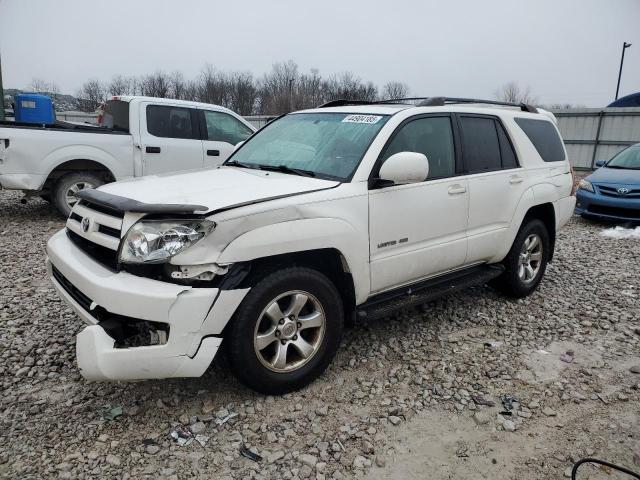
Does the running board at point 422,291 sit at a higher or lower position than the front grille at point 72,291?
lower

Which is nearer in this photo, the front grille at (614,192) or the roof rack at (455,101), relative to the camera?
the roof rack at (455,101)

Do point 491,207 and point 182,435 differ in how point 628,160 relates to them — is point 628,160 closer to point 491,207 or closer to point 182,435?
point 491,207

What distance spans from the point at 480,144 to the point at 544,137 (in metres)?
1.18

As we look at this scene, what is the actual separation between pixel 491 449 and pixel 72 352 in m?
2.89

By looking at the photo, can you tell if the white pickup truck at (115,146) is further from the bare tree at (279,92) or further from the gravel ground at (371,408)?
the bare tree at (279,92)

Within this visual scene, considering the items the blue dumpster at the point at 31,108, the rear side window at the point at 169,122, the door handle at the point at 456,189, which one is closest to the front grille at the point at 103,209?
the door handle at the point at 456,189

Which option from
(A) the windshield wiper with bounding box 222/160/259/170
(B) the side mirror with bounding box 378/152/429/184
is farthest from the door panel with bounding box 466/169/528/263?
(A) the windshield wiper with bounding box 222/160/259/170

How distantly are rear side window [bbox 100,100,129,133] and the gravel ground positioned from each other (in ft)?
13.9

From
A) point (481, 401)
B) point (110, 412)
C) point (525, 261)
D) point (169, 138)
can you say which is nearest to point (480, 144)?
point (525, 261)

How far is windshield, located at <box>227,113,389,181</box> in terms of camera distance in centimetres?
337

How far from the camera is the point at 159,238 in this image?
2.59 meters

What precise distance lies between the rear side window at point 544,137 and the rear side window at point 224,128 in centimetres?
493

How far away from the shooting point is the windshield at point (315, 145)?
133 inches

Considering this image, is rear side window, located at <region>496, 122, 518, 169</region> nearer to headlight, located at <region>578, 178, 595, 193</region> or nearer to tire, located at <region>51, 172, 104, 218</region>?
headlight, located at <region>578, 178, 595, 193</region>
